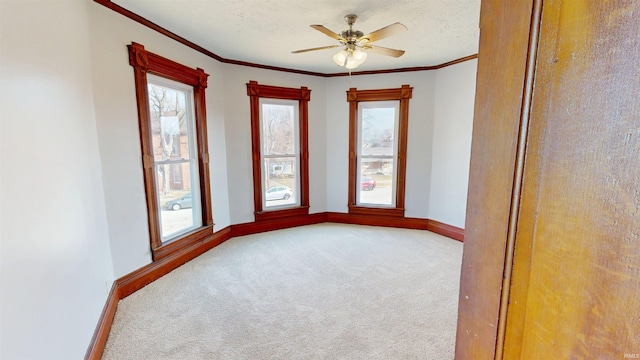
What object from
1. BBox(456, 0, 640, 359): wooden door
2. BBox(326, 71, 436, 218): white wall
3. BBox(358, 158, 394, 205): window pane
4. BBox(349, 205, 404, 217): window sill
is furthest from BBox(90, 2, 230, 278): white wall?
BBox(358, 158, 394, 205): window pane

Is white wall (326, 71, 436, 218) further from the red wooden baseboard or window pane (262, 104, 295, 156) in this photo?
window pane (262, 104, 295, 156)

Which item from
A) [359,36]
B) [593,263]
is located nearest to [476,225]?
[593,263]

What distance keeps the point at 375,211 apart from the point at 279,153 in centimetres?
178

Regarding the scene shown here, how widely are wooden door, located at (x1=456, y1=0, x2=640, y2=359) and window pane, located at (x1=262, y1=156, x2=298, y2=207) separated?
379 cm

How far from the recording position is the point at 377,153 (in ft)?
14.3

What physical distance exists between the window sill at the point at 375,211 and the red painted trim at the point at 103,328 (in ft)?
10.5

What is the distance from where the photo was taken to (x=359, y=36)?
2.46 meters

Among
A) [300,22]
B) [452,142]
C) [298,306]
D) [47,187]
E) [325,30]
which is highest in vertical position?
[300,22]

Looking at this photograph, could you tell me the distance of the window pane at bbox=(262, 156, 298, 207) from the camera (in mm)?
4160

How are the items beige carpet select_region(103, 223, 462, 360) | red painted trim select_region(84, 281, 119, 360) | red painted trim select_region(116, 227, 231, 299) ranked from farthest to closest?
red painted trim select_region(116, 227, 231, 299), beige carpet select_region(103, 223, 462, 360), red painted trim select_region(84, 281, 119, 360)

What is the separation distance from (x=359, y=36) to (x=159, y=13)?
1.74 m

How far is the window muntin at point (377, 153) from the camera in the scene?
4250 mm

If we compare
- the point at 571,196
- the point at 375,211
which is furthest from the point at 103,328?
the point at 375,211

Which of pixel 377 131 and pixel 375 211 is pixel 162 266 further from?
pixel 377 131
